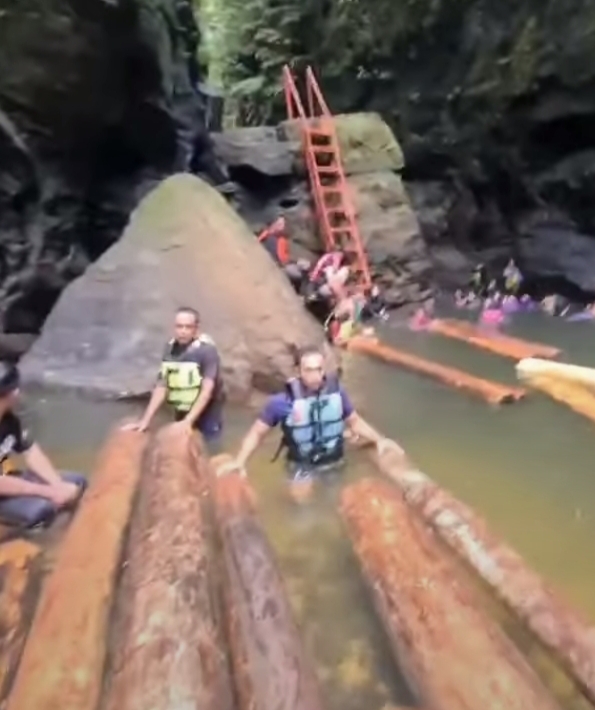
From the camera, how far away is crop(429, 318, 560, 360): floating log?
10594 mm

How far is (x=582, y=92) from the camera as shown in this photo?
15.8 meters

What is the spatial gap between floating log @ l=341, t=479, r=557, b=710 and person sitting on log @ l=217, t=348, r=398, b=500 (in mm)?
1204

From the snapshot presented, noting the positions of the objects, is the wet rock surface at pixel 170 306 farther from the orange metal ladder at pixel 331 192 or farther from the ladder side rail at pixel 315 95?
the ladder side rail at pixel 315 95

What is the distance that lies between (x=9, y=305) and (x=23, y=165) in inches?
82.2

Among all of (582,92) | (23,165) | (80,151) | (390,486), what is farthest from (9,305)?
(582,92)

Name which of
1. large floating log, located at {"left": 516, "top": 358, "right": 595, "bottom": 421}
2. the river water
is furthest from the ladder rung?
large floating log, located at {"left": 516, "top": 358, "right": 595, "bottom": 421}

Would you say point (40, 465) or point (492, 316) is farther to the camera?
point (492, 316)

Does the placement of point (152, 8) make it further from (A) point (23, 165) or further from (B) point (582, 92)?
(B) point (582, 92)

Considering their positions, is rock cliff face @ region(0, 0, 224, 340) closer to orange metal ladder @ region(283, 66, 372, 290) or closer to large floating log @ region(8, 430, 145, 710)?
orange metal ladder @ region(283, 66, 372, 290)

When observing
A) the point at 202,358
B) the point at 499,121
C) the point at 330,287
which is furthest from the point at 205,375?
the point at 499,121

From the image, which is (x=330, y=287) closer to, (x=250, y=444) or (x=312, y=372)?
(x=312, y=372)

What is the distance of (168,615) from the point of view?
3582mm

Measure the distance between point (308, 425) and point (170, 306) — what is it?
11.1ft

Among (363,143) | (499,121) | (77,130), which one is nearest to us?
(77,130)
